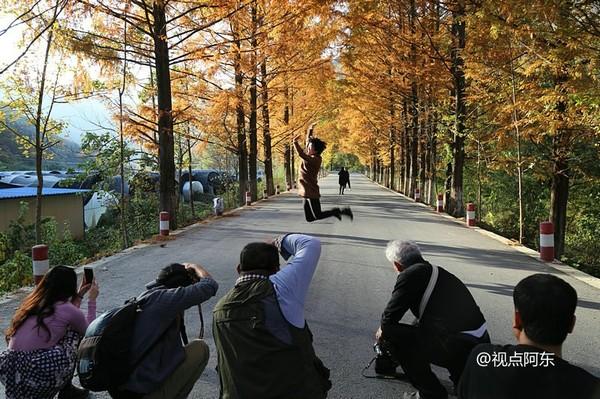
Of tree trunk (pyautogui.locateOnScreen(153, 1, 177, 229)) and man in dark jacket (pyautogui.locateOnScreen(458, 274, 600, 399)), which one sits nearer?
man in dark jacket (pyautogui.locateOnScreen(458, 274, 600, 399))

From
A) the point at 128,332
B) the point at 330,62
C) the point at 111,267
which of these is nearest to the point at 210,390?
the point at 128,332

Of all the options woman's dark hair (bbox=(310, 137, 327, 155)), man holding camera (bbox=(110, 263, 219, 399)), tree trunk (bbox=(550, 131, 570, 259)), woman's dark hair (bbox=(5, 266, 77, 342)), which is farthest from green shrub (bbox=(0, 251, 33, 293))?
tree trunk (bbox=(550, 131, 570, 259))

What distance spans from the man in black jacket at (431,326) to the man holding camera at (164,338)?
57.2 inches

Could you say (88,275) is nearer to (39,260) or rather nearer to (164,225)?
(39,260)

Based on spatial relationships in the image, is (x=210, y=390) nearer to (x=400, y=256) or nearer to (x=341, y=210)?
(x=400, y=256)

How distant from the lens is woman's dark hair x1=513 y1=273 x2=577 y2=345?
6.71ft

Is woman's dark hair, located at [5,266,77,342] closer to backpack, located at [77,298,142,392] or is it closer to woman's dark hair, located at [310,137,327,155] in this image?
backpack, located at [77,298,142,392]

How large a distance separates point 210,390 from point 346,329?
6.12 ft

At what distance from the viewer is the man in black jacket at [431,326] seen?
11.2ft

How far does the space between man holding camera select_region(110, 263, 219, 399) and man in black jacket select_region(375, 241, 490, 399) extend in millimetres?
1454

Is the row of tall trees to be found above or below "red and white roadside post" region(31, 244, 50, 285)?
above

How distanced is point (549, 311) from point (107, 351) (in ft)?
7.60

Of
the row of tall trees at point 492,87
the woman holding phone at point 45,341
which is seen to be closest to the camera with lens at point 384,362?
the woman holding phone at point 45,341

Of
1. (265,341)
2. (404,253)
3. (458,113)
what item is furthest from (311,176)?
(458,113)
